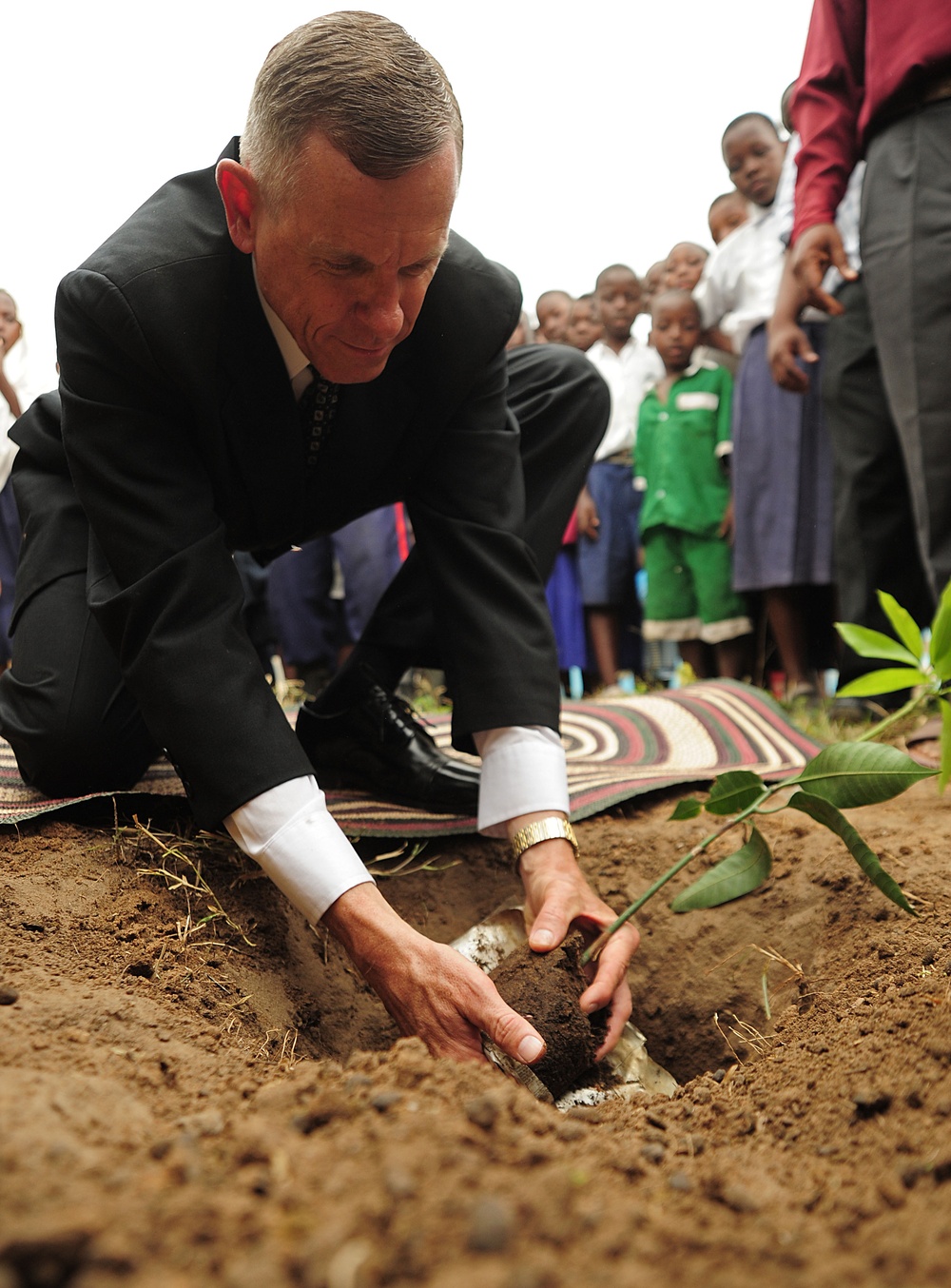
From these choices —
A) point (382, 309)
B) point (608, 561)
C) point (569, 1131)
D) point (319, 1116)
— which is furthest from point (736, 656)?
point (319, 1116)

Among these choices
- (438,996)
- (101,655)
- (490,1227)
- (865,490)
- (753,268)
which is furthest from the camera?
(753,268)

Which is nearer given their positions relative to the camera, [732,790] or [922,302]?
[732,790]

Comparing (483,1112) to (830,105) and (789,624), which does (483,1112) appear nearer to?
(830,105)

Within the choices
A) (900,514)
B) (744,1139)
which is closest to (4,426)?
(900,514)

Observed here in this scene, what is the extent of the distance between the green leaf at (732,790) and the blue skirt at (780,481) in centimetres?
222

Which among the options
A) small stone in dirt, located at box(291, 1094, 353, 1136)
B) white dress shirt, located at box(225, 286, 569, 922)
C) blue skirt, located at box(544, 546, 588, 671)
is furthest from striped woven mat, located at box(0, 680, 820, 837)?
blue skirt, located at box(544, 546, 588, 671)

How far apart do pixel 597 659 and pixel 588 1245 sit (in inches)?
170

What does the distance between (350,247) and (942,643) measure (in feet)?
2.96

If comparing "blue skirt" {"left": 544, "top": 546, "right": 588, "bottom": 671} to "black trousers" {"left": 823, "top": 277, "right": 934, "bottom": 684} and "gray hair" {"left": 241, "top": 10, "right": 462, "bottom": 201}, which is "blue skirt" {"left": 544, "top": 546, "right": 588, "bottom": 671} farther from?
"gray hair" {"left": 241, "top": 10, "right": 462, "bottom": 201}

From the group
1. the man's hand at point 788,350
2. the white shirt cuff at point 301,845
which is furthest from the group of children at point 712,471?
the white shirt cuff at point 301,845

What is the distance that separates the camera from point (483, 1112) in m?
0.70

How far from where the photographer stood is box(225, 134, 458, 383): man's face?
125 cm

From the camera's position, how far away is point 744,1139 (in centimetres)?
93

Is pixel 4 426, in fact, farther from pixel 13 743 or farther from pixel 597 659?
pixel 13 743
